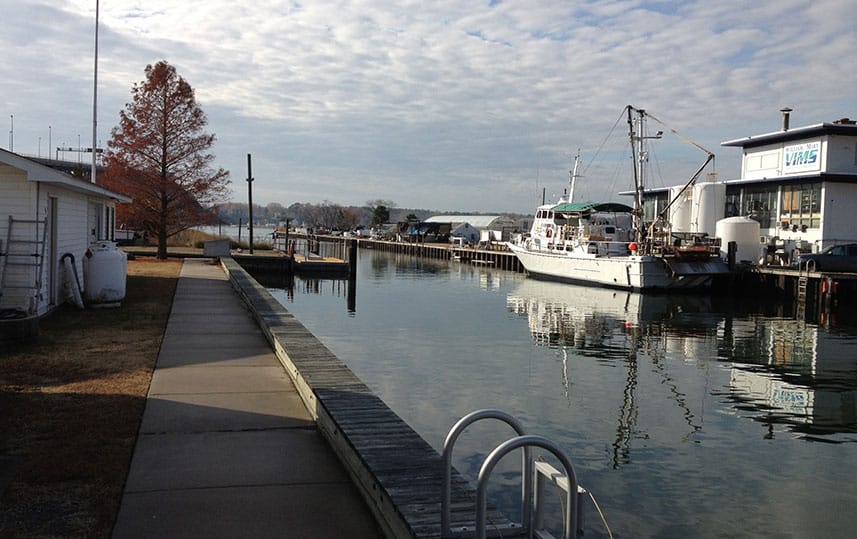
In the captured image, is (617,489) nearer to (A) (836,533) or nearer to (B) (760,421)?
(A) (836,533)

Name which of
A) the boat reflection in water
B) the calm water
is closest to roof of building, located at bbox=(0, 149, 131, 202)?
the calm water

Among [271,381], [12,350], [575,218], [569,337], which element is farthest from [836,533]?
[575,218]

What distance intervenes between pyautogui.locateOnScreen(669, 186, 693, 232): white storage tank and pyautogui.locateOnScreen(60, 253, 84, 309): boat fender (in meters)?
40.5

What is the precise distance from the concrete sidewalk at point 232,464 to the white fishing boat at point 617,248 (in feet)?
104

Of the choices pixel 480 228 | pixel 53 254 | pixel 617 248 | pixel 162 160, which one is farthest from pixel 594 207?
pixel 480 228

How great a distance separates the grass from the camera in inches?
226

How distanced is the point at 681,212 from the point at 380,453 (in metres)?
48.1

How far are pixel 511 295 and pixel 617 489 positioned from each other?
2989cm

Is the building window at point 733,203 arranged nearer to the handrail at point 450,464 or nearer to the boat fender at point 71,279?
the boat fender at point 71,279

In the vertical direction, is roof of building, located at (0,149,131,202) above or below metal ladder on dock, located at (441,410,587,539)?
→ above

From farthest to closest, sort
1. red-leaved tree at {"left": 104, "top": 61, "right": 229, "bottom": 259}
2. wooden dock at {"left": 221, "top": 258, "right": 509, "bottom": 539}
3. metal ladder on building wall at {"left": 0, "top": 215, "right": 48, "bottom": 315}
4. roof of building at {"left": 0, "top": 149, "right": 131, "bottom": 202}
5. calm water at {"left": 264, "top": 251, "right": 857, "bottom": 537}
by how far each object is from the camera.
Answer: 1. red-leaved tree at {"left": 104, "top": 61, "right": 229, "bottom": 259}
2. metal ladder on building wall at {"left": 0, "top": 215, "right": 48, "bottom": 315}
3. roof of building at {"left": 0, "top": 149, "right": 131, "bottom": 202}
4. calm water at {"left": 264, "top": 251, "right": 857, "bottom": 537}
5. wooden dock at {"left": 221, "top": 258, "right": 509, "bottom": 539}

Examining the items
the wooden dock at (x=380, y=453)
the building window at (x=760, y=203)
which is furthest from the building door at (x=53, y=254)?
the building window at (x=760, y=203)

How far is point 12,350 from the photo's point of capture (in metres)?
12.0

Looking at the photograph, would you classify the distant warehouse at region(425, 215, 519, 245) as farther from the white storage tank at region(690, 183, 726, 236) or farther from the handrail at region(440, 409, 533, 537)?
the handrail at region(440, 409, 533, 537)
